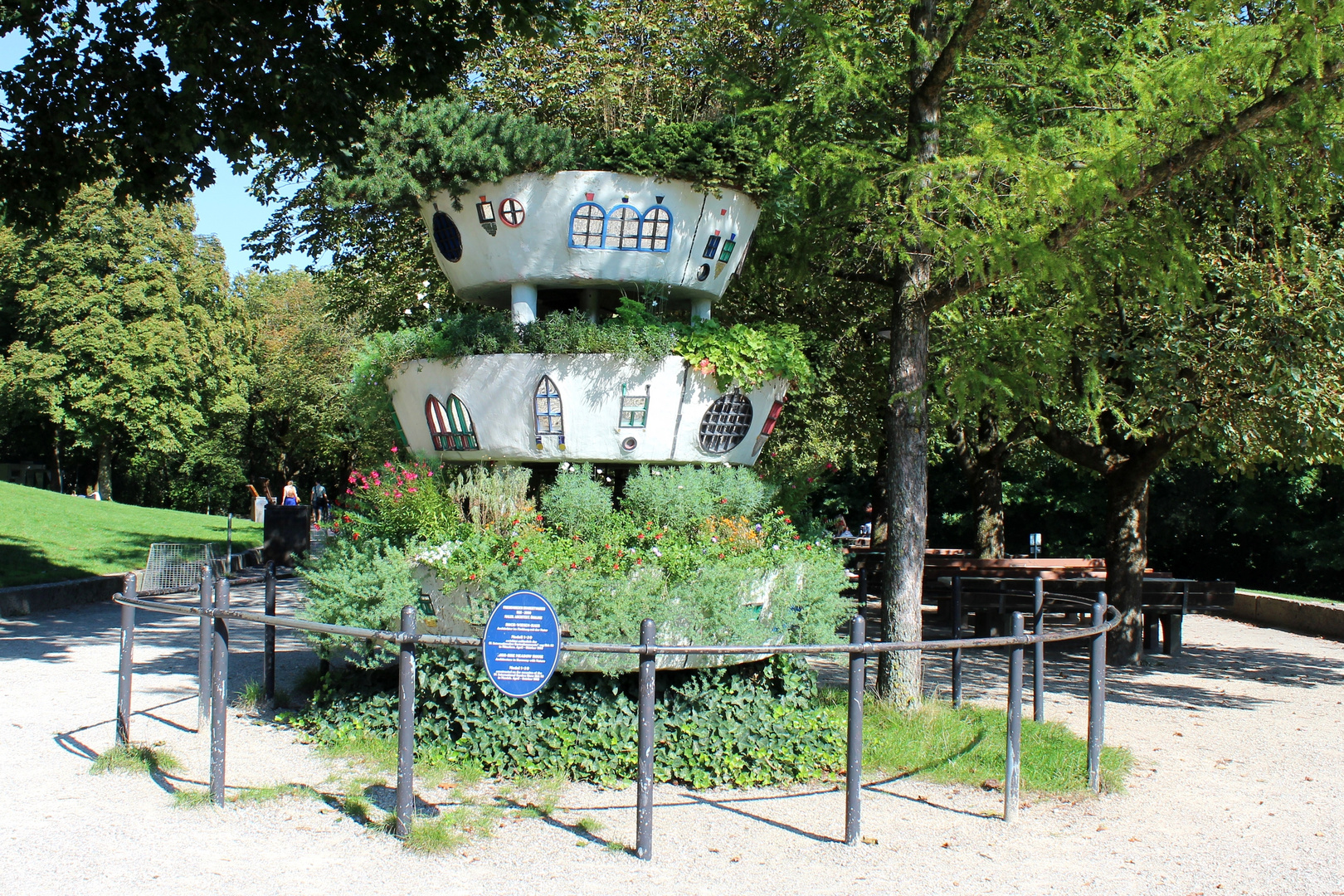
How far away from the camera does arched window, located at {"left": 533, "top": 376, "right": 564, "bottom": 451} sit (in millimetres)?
8281

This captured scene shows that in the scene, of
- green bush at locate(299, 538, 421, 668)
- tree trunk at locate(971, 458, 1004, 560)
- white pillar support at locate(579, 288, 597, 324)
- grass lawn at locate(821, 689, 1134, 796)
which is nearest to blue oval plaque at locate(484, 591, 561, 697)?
green bush at locate(299, 538, 421, 668)

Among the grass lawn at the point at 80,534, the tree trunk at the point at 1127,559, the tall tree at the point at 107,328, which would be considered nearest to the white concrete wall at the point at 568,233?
the tree trunk at the point at 1127,559

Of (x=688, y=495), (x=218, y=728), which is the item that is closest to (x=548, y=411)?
(x=688, y=495)

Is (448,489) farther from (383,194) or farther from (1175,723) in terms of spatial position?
(1175,723)

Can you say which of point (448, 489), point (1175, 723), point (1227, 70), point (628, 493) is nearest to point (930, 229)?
point (1227, 70)

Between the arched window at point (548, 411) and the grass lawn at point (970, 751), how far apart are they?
3.00 meters

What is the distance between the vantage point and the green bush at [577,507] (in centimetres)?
786

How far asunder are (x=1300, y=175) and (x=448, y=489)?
21.6 ft

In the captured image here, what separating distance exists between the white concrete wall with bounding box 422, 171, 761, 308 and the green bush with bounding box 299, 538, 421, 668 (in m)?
2.53

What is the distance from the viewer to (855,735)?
5516mm

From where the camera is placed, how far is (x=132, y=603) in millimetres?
6820

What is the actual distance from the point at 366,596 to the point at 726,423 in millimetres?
3131

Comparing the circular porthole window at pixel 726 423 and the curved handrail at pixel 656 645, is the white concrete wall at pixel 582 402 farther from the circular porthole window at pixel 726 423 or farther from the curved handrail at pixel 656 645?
the curved handrail at pixel 656 645

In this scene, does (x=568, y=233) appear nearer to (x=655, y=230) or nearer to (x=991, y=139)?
(x=655, y=230)
